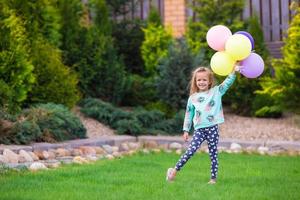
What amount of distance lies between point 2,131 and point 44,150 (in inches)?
27.3

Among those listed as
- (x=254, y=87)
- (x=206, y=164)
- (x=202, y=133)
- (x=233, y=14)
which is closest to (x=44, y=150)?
(x=206, y=164)

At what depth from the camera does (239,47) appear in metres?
6.35

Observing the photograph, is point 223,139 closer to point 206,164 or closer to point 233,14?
point 206,164

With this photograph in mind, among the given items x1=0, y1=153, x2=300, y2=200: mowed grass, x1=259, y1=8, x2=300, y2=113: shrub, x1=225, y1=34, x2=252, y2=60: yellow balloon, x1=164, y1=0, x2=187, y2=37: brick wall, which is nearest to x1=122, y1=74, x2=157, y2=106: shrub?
x1=164, y1=0, x2=187, y2=37: brick wall

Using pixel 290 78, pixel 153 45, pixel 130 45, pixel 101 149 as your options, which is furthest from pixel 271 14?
pixel 101 149

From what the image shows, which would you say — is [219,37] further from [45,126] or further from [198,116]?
→ [45,126]

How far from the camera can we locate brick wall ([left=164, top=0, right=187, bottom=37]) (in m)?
14.8

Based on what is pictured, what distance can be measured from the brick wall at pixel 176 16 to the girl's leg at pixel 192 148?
818 centimetres

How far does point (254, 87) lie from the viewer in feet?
41.0

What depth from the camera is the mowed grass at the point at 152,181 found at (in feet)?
18.4

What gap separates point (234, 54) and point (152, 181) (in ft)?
5.23

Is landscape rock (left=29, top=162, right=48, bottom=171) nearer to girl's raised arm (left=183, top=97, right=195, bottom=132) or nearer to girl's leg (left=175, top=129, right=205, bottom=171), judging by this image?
girl's leg (left=175, top=129, right=205, bottom=171)

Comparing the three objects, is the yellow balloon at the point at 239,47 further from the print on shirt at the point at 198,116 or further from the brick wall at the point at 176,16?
the brick wall at the point at 176,16

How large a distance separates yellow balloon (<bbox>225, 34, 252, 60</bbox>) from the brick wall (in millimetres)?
8269
